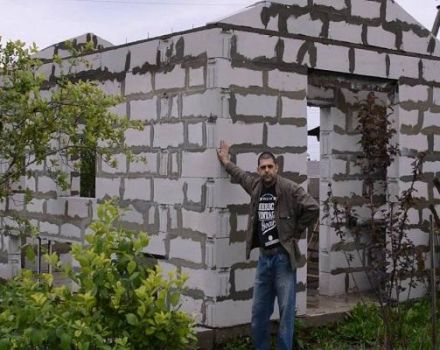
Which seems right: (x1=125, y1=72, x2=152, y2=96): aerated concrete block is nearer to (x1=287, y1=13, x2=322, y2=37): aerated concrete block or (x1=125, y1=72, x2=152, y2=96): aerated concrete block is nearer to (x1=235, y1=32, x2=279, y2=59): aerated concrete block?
(x1=235, y1=32, x2=279, y2=59): aerated concrete block

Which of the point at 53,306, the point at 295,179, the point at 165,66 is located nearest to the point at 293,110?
the point at 295,179

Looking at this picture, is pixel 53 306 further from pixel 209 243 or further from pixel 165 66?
pixel 165 66

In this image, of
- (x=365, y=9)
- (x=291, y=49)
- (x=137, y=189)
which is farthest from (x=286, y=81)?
(x=137, y=189)

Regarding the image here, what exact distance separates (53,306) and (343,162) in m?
6.41

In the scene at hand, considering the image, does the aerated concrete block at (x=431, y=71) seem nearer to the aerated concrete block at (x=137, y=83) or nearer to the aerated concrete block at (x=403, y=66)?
the aerated concrete block at (x=403, y=66)

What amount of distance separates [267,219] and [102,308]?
3.16 metres

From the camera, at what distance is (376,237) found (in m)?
6.18

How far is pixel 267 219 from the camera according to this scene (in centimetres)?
639

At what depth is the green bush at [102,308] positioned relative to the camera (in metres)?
3.13

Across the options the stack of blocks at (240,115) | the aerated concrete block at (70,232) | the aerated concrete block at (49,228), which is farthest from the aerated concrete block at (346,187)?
the aerated concrete block at (49,228)

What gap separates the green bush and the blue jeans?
281cm

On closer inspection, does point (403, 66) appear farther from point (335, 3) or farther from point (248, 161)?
point (248, 161)

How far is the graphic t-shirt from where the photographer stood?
6344 millimetres

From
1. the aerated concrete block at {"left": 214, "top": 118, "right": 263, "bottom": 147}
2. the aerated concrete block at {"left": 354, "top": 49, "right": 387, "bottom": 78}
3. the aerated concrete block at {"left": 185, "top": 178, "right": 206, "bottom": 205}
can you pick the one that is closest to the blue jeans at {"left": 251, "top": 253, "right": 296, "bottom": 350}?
the aerated concrete block at {"left": 185, "top": 178, "right": 206, "bottom": 205}
